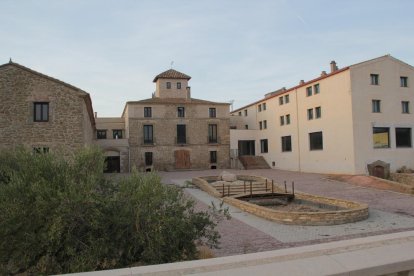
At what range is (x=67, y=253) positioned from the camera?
513cm

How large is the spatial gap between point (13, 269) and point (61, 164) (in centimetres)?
181

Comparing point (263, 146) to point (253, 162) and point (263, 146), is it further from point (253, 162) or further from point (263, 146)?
point (253, 162)

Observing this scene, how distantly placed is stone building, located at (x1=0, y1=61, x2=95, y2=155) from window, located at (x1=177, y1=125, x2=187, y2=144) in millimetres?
16176

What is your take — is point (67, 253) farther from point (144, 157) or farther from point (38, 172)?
point (144, 157)

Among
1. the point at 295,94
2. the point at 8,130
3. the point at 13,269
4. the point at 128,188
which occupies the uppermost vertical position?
the point at 295,94

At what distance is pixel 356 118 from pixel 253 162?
42.3 feet

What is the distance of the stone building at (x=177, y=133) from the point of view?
34.3m

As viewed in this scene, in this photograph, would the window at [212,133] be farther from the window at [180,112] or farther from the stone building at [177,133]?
the window at [180,112]

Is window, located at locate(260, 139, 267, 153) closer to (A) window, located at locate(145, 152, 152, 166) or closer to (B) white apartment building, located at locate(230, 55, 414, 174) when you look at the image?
(B) white apartment building, located at locate(230, 55, 414, 174)

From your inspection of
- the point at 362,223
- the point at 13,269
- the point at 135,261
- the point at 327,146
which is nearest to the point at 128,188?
the point at 135,261

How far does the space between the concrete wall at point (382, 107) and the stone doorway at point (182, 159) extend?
54.9ft

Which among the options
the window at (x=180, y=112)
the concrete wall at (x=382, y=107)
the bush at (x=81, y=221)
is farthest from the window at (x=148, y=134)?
the bush at (x=81, y=221)

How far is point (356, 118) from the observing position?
24.5 m

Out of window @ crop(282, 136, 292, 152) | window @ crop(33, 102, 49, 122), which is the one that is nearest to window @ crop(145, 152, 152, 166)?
window @ crop(282, 136, 292, 152)
